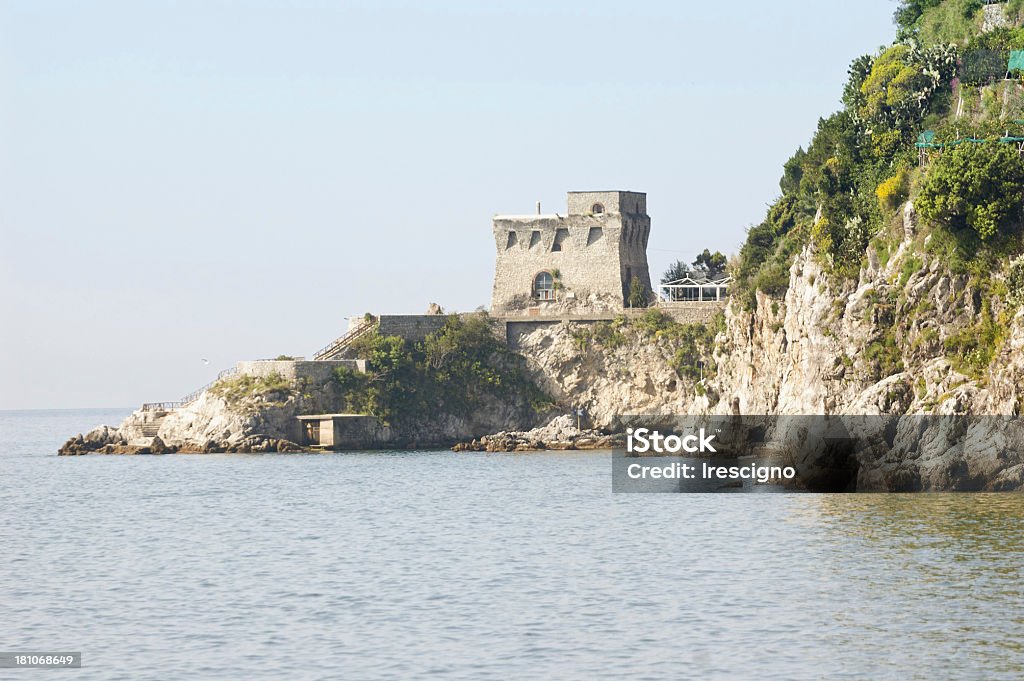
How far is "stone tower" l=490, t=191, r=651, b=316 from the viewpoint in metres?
88.4

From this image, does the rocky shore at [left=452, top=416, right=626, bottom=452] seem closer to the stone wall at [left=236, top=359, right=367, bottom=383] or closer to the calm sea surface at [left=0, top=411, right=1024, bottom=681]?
the stone wall at [left=236, top=359, right=367, bottom=383]

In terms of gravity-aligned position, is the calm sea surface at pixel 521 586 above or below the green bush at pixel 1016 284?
below

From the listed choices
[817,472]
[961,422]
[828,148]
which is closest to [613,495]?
[817,472]

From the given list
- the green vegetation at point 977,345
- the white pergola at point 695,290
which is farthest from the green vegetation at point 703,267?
the green vegetation at point 977,345

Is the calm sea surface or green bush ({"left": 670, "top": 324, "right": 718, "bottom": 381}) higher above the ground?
green bush ({"left": 670, "top": 324, "right": 718, "bottom": 381})

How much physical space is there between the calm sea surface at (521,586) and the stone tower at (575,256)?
117 feet

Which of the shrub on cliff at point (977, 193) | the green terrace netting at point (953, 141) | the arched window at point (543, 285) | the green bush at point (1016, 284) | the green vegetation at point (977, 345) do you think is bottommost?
the green vegetation at point (977, 345)

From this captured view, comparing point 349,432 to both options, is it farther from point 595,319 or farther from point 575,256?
point 575,256

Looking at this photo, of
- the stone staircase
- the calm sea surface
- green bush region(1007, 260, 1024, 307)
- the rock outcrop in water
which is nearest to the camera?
the calm sea surface

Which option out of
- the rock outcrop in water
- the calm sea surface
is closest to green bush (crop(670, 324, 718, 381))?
the rock outcrop in water

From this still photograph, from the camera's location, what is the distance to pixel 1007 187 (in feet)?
165

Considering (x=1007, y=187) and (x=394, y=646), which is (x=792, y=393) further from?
(x=394, y=646)

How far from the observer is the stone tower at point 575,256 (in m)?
88.4

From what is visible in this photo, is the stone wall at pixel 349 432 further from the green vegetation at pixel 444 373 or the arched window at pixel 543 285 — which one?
the arched window at pixel 543 285
